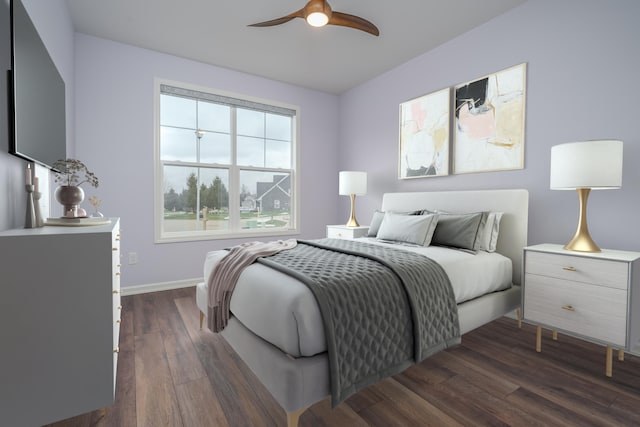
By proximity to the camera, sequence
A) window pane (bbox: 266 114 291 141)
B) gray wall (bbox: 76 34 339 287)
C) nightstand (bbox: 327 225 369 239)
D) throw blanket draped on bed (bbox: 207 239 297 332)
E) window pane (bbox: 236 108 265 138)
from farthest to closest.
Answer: window pane (bbox: 266 114 291 141)
window pane (bbox: 236 108 265 138)
nightstand (bbox: 327 225 369 239)
gray wall (bbox: 76 34 339 287)
throw blanket draped on bed (bbox: 207 239 297 332)

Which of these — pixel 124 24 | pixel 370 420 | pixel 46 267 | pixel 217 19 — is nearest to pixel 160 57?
pixel 124 24

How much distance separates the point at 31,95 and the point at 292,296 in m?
1.76

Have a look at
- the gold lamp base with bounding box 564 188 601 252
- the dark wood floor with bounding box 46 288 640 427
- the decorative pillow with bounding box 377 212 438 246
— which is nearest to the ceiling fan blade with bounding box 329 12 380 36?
the decorative pillow with bounding box 377 212 438 246

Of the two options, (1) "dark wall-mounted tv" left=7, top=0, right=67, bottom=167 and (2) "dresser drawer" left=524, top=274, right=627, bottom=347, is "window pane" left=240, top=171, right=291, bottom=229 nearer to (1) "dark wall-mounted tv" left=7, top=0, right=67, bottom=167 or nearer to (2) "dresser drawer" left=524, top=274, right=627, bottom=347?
(1) "dark wall-mounted tv" left=7, top=0, right=67, bottom=167

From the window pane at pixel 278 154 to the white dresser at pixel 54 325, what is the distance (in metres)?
3.19

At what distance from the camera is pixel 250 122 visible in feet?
14.0

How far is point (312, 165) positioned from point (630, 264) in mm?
3676

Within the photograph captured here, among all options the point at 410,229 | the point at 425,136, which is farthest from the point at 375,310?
the point at 425,136

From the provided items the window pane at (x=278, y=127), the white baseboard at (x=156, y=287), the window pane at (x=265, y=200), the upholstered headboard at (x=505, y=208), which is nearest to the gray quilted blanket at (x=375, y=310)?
the upholstered headboard at (x=505, y=208)

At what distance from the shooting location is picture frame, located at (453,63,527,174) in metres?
2.77

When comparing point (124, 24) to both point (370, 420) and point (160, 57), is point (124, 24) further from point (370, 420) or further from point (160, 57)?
point (370, 420)

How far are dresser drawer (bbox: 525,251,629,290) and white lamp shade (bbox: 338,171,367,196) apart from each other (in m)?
2.18

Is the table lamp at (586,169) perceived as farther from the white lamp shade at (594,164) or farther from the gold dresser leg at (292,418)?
the gold dresser leg at (292,418)

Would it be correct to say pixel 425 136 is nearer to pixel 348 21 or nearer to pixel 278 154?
pixel 348 21
